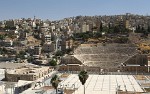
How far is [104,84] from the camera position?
40844 millimetres

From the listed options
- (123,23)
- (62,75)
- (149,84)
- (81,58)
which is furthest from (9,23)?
(149,84)

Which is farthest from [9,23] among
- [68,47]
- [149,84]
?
[149,84]

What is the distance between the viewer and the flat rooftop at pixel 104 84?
120 feet

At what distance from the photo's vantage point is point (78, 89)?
37.0 m

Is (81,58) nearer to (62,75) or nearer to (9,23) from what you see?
(62,75)

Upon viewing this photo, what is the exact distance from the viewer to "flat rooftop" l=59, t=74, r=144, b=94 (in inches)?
1444

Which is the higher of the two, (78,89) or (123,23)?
(123,23)

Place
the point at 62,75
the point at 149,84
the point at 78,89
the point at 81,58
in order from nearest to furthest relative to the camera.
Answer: the point at 78,89 → the point at 149,84 → the point at 62,75 → the point at 81,58

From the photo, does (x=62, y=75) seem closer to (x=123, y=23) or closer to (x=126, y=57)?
(x=126, y=57)

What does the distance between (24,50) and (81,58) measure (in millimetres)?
25179

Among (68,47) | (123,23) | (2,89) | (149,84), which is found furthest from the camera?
(123,23)

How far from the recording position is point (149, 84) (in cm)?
3984

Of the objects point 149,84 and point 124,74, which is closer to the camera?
point 149,84

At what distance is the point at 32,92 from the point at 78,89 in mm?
5197
